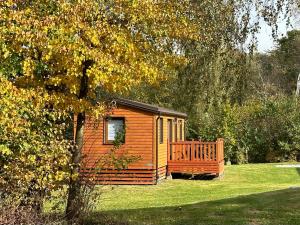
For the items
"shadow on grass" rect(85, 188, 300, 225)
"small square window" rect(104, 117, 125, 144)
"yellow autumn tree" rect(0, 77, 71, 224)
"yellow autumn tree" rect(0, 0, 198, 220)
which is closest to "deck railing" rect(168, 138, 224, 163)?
"small square window" rect(104, 117, 125, 144)

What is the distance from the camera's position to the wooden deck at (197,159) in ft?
65.2

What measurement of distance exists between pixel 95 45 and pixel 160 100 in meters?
26.7

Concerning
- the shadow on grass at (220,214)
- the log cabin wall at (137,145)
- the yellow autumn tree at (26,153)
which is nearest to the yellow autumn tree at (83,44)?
the yellow autumn tree at (26,153)

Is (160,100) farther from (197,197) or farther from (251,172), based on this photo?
(197,197)

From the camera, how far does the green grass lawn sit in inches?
382

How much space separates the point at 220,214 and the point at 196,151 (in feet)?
31.5

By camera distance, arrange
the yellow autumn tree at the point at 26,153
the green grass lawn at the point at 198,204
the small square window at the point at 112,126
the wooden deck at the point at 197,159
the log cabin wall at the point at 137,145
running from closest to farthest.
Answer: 1. the yellow autumn tree at the point at 26,153
2. the green grass lawn at the point at 198,204
3. the log cabin wall at the point at 137,145
4. the small square window at the point at 112,126
5. the wooden deck at the point at 197,159

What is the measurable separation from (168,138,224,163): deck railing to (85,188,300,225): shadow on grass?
7.10m

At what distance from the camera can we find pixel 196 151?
20.0m

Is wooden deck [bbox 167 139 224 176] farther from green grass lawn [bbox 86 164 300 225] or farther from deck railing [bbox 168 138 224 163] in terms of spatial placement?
green grass lawn [bbox 86 164 300 225]

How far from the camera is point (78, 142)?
29.1ft

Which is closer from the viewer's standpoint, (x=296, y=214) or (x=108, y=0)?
(x=108, y=0)

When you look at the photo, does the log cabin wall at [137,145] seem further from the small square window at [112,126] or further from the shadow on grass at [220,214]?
the shadow on grass at [220,214]

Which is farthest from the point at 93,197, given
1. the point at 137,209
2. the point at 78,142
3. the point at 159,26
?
the point at 137,209
